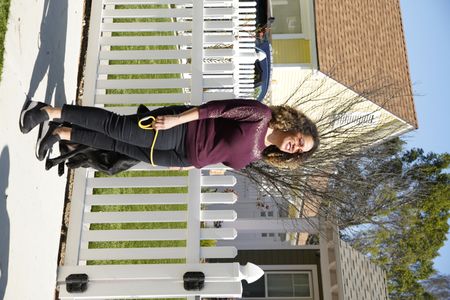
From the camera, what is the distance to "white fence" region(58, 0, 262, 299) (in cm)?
440

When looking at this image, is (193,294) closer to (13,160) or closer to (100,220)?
(100,220)

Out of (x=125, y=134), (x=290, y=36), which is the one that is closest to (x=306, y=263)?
(x=290, y=36)

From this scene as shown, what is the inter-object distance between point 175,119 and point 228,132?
0.46 m

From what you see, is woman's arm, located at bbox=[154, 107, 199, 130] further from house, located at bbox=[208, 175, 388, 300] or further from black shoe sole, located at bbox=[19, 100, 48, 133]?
house, located at bbox=[208, 175, 388, 300]

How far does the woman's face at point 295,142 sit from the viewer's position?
3520 millimetres

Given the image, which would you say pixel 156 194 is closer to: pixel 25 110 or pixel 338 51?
pixel 25 110

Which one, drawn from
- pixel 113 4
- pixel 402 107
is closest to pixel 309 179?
pixel 113 4

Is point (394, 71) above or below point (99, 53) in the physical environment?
above

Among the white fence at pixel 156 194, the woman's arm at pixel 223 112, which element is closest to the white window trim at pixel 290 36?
the white fence at pixel 156 194

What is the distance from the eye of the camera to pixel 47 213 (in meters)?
4.43

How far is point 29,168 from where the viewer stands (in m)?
4.10

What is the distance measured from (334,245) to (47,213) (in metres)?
7.46

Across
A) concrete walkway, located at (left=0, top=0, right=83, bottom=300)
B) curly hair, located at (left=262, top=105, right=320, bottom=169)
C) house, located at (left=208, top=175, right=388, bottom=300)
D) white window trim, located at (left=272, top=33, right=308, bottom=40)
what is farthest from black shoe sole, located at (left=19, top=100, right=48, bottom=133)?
white window trim, located at (left=272, top=33, right=308, bottom=40)


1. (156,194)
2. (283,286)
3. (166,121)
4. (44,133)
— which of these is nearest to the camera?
Answer: (166,121)
